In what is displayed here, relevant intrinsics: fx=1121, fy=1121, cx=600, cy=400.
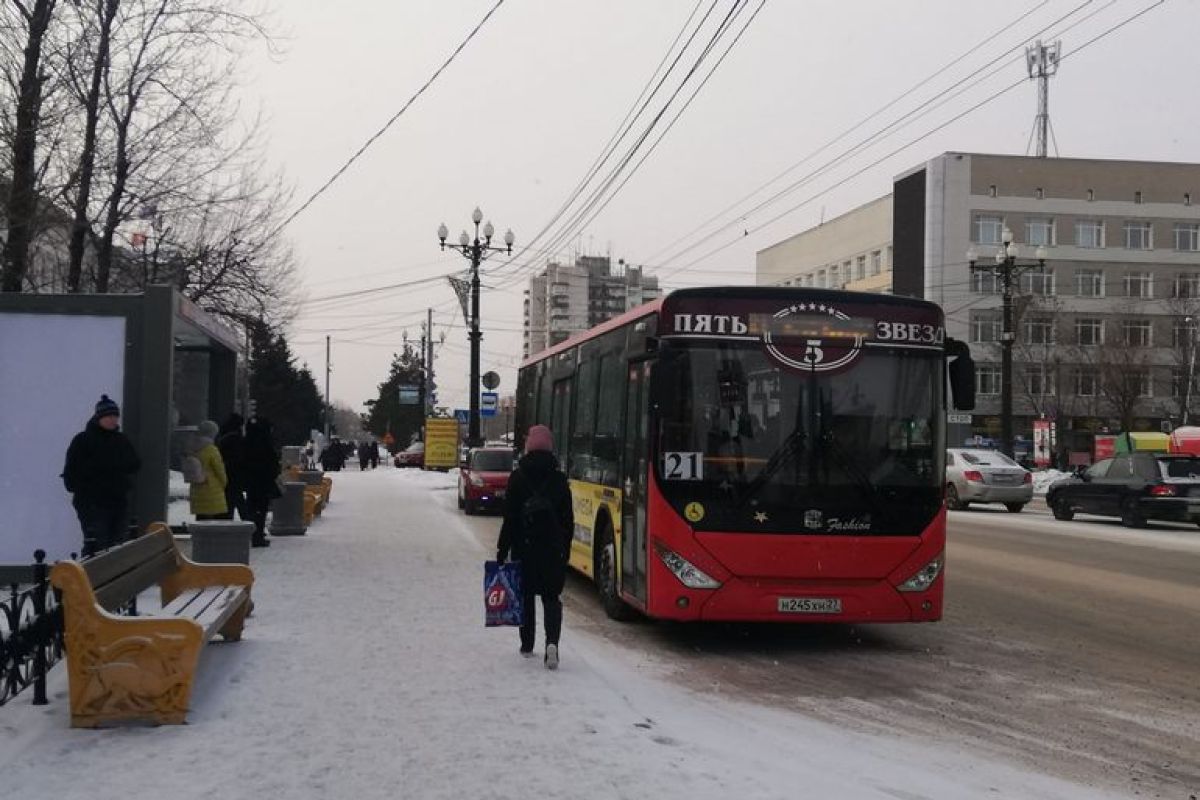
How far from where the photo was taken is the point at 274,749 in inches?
225

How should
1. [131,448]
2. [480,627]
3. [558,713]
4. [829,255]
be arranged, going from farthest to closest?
[829,255]
[131,448]
[480,627]
[558,713]

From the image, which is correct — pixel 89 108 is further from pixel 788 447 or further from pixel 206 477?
pixel 788 447

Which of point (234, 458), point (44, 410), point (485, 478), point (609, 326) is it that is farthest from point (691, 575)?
point (485, 478)

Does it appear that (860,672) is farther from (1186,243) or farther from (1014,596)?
(1186,243)

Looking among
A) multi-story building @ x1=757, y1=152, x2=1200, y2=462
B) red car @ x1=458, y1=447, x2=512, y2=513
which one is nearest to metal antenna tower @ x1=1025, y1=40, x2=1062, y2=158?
multi-story building @ x1=757, y1=152, x2=1200, y2=462

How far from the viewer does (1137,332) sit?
69.0 meters

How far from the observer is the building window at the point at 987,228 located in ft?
234

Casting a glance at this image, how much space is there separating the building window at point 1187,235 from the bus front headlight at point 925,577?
2956 inches

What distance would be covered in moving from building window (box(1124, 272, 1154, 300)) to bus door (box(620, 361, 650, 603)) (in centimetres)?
7261

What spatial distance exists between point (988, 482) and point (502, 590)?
81.0 ft

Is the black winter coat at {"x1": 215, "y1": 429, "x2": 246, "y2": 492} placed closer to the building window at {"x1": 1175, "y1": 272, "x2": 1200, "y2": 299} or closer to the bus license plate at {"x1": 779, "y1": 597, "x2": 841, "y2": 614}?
the bus license plate at {"x1": 779, "y1": 597, "x2": 841, "y2": 614}

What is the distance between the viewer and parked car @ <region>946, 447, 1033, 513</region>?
30.0 m

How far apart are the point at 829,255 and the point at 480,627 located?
78.8m

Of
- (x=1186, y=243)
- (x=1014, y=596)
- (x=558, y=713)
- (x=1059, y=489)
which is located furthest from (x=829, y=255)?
(x=558, y=713)
